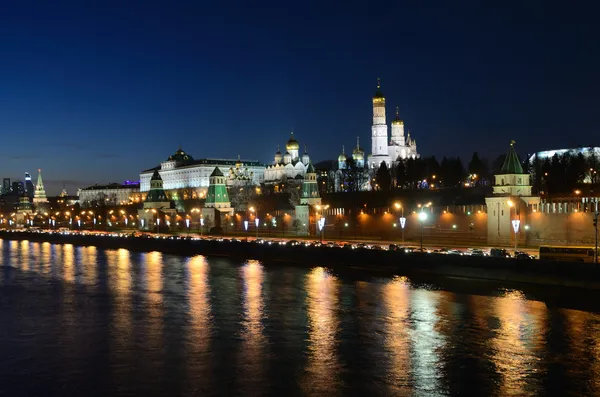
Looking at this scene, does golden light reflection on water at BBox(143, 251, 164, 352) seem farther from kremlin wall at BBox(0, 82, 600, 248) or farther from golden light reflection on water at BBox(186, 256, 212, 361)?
kremlin wall at BBox(0, 82, 600, 248)

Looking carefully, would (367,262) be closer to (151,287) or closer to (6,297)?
(151,287)

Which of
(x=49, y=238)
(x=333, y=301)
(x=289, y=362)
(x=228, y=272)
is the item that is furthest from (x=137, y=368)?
(x=49, y=238)

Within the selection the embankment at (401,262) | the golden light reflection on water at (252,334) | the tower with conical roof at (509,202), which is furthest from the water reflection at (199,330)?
the tower with conical roof at (509,202)

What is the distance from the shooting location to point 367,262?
3534 centimetres

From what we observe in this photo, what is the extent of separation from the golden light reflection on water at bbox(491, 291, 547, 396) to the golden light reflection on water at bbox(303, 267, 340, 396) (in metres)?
3.59

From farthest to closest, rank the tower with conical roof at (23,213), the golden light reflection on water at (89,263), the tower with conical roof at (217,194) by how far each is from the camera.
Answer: the tower with conical roof at (23,213) < the tower with conical roof at (217,194) < the golden light reflection on water at (89,263)

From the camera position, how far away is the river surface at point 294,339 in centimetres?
1502

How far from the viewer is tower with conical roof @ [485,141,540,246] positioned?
4006cm

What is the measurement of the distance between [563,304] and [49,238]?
188 ft

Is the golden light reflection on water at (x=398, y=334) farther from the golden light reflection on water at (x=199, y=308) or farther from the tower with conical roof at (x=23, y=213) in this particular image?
the tower with conical roof at (x=23, y=213)

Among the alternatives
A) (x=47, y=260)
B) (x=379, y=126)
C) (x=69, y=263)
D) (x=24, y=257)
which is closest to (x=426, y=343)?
(x=69, y=263)

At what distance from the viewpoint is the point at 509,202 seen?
40312mm

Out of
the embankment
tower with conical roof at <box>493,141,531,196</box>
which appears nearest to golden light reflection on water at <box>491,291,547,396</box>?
the embankment

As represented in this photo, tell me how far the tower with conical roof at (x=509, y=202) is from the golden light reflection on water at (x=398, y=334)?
39.0ft
